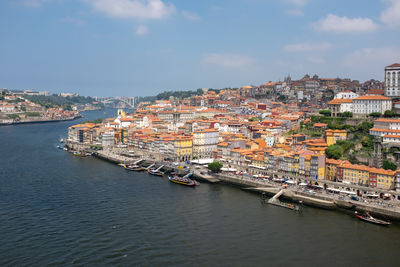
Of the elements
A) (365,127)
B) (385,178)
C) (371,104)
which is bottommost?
(385,178)

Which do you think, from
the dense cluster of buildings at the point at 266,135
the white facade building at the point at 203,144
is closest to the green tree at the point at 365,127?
the dense cluster of buildings at the point at 266,135

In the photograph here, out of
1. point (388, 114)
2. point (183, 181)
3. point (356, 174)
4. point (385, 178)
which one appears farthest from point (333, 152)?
point (183, 181)

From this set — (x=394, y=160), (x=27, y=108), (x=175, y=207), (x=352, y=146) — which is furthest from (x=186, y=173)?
(x=27, y=108)

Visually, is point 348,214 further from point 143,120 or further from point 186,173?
point 143,120

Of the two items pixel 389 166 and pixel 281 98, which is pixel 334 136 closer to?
pixel 389 166

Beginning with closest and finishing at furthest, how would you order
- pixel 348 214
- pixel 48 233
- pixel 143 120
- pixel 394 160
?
pixel 48 233 → pixel 348 214 → pixel 394 160 → pixel 143 120
